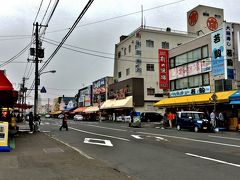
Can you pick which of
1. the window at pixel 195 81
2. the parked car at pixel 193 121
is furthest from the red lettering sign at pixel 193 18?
the parked car at pixel 193 121

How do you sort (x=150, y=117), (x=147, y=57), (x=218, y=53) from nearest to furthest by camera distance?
(x=218, y=53) → (x=150, y=117) → (x=147, y=57)

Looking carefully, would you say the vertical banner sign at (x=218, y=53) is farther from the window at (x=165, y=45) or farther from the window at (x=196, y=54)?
the window at (x=165, y=45)

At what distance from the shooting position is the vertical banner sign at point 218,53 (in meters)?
30.3

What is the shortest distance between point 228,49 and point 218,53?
1231 millimetres

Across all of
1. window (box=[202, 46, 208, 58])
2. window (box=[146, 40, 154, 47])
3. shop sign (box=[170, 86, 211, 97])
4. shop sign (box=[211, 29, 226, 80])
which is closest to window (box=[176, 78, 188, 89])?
shop sign (box=[170, 86, 211, 97])

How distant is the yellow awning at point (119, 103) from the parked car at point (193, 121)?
22920 millimetres

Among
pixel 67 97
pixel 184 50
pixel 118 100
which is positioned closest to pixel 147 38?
pixel 118 100

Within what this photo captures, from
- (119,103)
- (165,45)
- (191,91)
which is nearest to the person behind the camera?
(191,91)

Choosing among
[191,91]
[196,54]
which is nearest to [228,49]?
[196,54]

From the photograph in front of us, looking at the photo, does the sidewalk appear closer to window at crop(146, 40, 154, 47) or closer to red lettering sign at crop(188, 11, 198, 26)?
red lettering sign at crop(188, 11, 198, 26)

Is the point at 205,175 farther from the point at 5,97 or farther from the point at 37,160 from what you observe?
the point at 5,97

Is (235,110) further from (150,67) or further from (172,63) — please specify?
(150,67)

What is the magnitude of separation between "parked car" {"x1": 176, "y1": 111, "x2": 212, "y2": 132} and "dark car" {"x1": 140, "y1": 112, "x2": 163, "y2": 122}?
19.1m

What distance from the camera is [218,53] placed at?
101 feet
